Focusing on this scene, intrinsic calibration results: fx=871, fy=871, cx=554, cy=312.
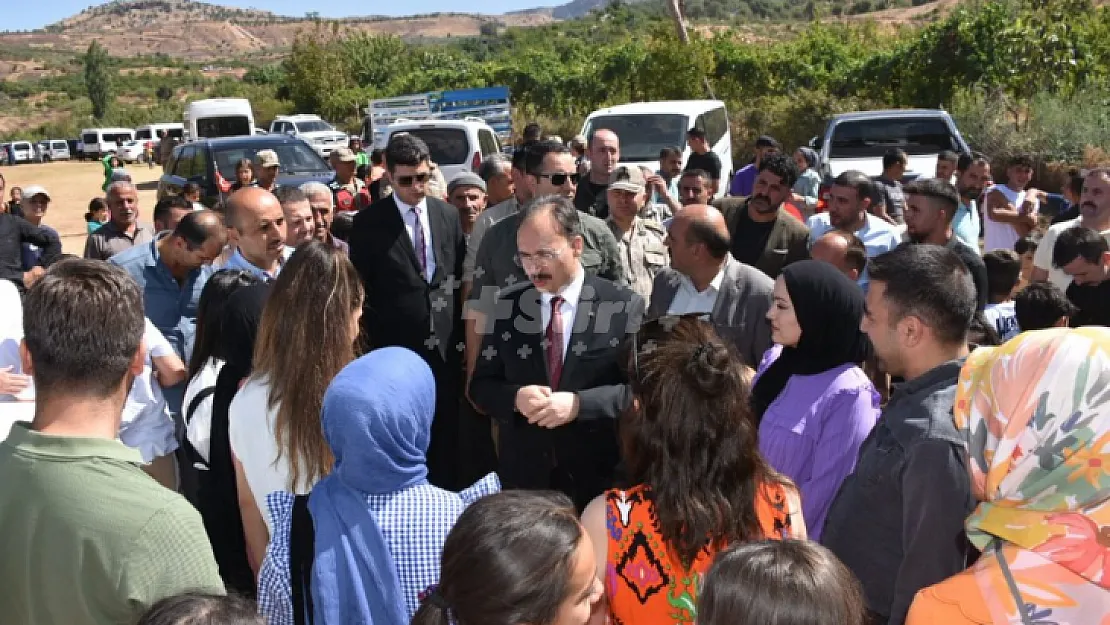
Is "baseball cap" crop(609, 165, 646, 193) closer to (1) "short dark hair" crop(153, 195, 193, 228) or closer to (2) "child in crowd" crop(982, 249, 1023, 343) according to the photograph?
(2) "child in crowd" crop(982, 249, 1023, 343)

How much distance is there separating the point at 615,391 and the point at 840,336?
0.84m

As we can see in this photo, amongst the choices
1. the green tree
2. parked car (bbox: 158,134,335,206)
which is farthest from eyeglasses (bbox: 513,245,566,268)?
the green tree

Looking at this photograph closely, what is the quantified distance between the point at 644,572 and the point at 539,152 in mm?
3777

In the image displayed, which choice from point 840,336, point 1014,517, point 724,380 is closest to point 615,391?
point 840,336

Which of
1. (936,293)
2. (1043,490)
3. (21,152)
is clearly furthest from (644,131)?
(21,152)

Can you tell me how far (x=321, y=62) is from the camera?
4559 centimetres

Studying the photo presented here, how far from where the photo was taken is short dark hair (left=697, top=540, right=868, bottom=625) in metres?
1.62

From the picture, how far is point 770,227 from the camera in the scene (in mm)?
5594

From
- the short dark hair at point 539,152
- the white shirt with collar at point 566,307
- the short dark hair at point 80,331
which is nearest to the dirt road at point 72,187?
the short dark hair at point 539,152

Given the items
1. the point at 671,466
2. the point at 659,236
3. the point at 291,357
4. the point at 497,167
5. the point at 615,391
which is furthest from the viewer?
the point at 497,167

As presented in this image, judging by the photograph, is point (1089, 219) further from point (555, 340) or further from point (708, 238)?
point (555, 340)

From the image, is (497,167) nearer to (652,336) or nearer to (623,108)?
(652,336)

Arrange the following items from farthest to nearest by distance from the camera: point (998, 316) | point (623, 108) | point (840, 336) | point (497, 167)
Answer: point (623, 108) → point (497, 167) → point (998, 316) → point (840, 336)

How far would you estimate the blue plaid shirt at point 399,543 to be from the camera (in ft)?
6.64
